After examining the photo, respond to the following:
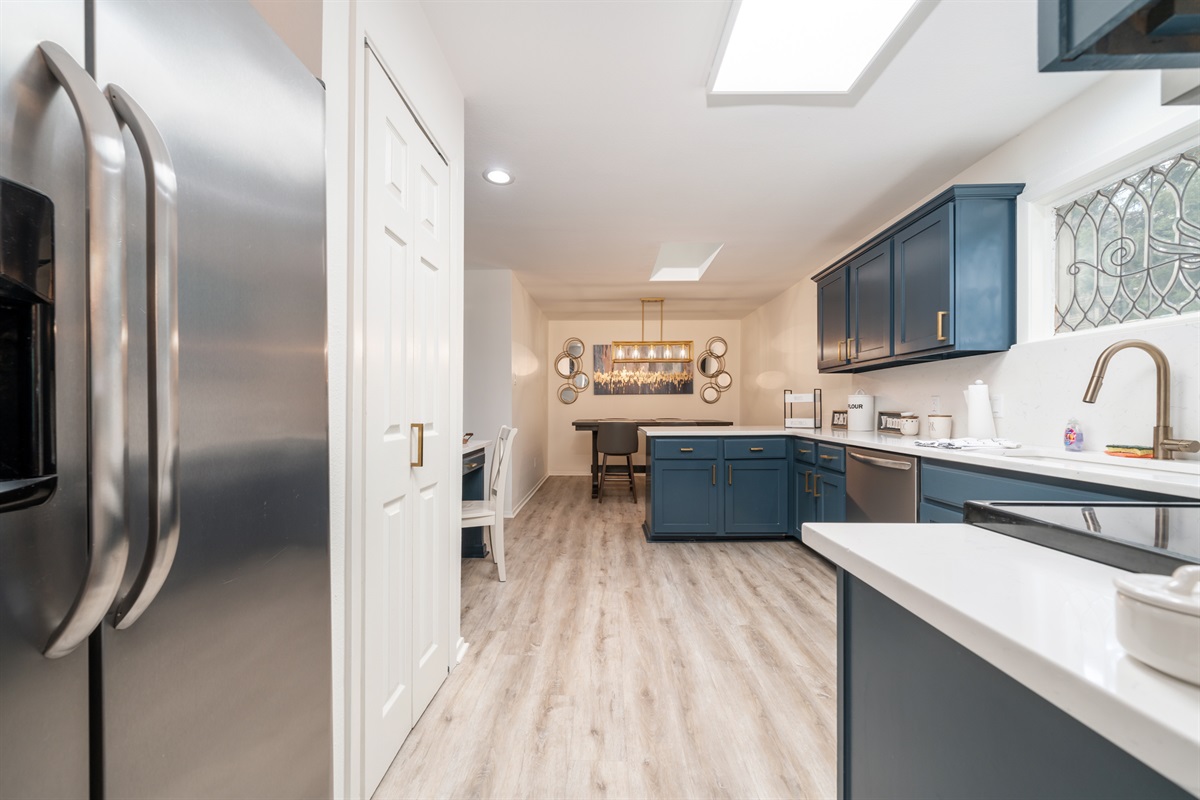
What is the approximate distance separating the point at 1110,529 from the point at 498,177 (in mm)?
3071

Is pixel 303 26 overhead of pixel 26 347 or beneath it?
overhead

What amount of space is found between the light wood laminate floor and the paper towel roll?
3.89ft

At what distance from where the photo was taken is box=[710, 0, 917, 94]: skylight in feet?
5.56

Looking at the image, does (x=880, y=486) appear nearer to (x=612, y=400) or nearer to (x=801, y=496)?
(x=801, y=496)

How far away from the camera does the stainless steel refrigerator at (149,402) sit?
0.47 m

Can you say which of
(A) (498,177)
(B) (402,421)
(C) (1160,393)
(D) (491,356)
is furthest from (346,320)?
(D) (491,356)

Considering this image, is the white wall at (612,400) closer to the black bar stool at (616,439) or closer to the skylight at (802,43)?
the black bar stool at (616,439)

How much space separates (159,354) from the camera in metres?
0.55

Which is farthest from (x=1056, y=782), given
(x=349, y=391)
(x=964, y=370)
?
(x=964, y=370)

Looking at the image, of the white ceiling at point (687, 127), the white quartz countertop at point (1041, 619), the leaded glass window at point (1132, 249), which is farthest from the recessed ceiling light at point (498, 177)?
the leaded glass window at point (1132, 249)

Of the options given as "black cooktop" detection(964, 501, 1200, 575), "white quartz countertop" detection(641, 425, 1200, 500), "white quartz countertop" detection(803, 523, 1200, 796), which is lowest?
"white quartz countertop" detection(641, 425, 1200, 500)

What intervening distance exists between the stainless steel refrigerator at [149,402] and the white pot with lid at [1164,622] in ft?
2.90

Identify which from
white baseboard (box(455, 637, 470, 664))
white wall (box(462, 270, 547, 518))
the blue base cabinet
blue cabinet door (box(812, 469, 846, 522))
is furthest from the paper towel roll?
white wall (box(462, 270, 547, 518))

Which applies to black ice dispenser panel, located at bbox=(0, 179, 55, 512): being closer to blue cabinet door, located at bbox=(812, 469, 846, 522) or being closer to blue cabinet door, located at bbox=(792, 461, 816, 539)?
blue cabinet door, located at bbox=(812, 469, 846, 522)
